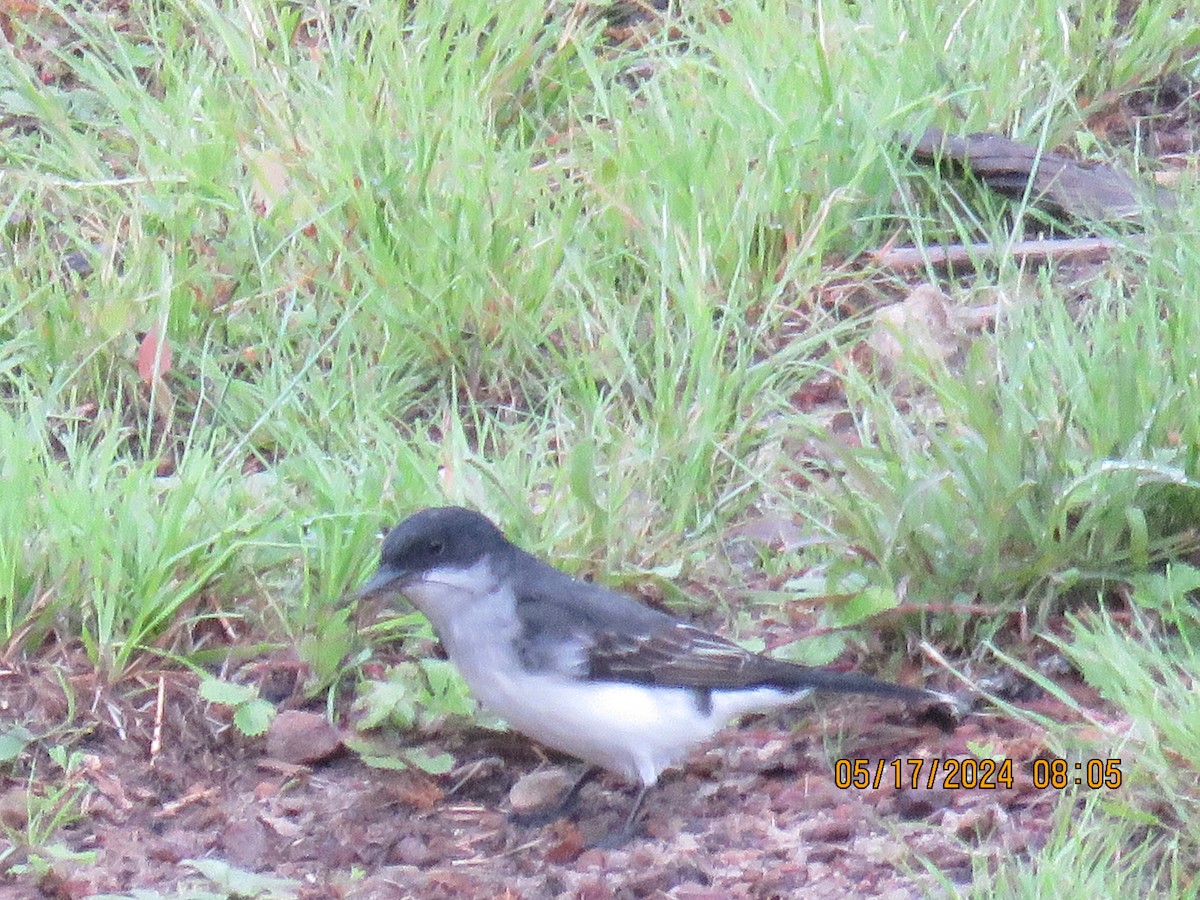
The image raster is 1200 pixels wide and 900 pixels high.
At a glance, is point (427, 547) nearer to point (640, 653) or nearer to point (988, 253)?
point (640, 653)

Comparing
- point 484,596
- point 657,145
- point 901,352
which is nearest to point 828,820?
point 484,596

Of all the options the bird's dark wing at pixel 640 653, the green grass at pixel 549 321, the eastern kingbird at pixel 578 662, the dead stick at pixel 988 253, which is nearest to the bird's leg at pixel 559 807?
the eastern kingbird at pixel 578 662

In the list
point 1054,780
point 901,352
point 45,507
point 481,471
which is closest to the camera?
point 1054,780

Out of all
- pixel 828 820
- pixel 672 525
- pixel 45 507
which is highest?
pixel 45 507

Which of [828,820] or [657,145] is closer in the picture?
[828,820]

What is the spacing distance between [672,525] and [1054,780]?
1280 millimetres

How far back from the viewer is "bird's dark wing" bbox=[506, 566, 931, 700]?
3.85 m

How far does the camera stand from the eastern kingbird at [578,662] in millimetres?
3834

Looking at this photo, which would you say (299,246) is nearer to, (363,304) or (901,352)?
(363,304)

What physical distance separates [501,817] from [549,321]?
174 centimetres

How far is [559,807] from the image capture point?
3.97 metres

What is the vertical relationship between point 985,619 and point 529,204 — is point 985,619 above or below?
below

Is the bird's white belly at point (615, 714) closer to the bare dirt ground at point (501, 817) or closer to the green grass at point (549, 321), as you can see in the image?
the bare dirt ground at point (501, 817)

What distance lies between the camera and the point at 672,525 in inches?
179
